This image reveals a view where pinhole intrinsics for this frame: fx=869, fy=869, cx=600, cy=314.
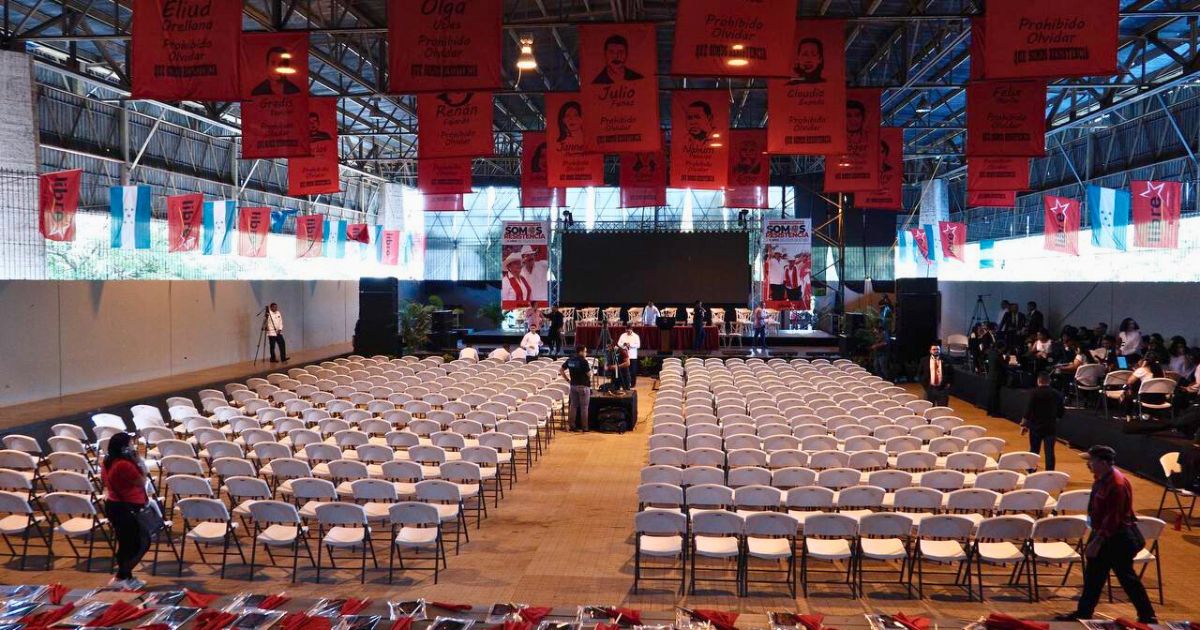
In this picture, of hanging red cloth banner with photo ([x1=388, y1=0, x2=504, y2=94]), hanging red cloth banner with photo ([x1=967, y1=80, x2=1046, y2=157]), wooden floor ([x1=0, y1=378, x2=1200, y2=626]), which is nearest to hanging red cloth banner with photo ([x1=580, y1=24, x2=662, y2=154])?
hanging red cloth banner with photo ([x1=388, y1=0, x2=504, y2=94])

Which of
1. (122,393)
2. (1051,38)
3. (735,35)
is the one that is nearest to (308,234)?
(122,393)

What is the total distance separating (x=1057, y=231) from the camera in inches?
881

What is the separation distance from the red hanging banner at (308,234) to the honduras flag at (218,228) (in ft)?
6.79

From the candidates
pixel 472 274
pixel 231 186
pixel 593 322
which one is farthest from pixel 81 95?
pixel 472 274

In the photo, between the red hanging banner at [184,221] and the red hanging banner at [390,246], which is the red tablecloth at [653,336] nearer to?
the red hanging banner at [390,246]

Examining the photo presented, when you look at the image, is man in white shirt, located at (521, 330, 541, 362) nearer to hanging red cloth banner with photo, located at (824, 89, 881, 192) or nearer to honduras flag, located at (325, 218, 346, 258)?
hanging red cloth banner with photo, located at (824, 89, 881, 192)

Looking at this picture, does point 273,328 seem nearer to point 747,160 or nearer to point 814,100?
point 747,160

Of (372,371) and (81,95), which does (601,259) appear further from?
(81,95)

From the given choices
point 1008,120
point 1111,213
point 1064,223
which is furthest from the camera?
point 1064,223

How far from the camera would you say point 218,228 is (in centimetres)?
2661

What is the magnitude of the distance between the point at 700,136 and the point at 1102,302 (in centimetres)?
1305

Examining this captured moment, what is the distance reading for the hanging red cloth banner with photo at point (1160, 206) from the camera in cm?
1820

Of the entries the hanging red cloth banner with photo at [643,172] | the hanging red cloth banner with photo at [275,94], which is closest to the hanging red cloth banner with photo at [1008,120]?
the hanging red cloth banner with photo at [643,172]

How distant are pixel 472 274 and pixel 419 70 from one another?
30624mm
